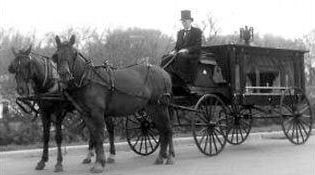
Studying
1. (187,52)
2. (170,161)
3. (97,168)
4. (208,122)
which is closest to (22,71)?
(97,168)

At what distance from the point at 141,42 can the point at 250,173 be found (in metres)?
14.7

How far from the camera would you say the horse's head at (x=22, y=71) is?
10.1 metres

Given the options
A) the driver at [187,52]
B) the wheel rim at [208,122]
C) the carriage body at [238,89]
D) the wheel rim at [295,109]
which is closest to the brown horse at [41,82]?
the carriage body at [238,89]

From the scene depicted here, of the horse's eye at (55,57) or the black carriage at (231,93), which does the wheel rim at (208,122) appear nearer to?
the black carriage at (231,93)

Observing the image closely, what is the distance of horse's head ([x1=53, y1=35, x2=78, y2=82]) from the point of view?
31.9 ft

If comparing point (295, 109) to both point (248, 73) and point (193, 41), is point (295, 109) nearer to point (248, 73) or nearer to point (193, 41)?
point (248, 73)

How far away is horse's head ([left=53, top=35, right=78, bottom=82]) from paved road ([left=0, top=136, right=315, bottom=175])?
1.72 meters

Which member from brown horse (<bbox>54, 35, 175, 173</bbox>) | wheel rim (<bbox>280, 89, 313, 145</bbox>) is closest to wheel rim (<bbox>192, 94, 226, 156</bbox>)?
brown horse (<bbox>54, 35, 175, 173</bbox>)

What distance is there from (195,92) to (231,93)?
3.71ft

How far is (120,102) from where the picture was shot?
10555mm

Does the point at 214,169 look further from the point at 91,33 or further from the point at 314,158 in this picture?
the point at 91,33

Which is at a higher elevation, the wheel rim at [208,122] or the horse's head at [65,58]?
the horse's head at [65,58]

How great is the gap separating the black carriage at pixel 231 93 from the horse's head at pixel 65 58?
114 inches

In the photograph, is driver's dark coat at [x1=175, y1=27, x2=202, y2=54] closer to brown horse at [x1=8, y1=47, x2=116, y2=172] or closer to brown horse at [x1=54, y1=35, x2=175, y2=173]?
brown horse at [x1=54, y1=35, x2=175, y2=173]
